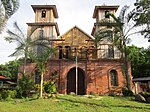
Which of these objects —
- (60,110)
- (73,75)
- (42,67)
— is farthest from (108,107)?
(73,75)

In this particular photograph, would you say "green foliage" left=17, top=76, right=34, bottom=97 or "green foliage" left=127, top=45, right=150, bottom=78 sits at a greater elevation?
"green foliage" left=127, top=45, right=150, bottom=78

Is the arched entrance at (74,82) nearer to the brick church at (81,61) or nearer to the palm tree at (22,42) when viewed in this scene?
the brick church at (81,61)

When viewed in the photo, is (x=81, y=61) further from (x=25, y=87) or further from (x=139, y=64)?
(x=139, y=64)

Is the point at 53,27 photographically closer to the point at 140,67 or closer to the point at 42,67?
the point at 42,67

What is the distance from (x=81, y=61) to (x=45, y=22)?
823 cm

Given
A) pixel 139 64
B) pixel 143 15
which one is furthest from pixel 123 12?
pixel 139 64

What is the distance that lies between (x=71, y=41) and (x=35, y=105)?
17.4 m

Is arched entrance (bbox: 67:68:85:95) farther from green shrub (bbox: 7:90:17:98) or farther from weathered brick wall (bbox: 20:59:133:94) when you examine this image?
green shrub (bbox: 7:90:17:98)

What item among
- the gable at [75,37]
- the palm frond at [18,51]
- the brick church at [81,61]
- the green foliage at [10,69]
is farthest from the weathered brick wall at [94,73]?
the green foliage at [10,69]

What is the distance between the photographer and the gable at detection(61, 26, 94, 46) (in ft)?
107

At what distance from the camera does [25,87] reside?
21.8m

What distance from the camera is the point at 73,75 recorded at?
30531mm

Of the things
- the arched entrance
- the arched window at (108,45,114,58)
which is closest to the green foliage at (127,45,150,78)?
the arched window at (108,45,114,58)

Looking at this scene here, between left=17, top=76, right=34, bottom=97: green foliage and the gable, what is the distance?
38.1 feet
